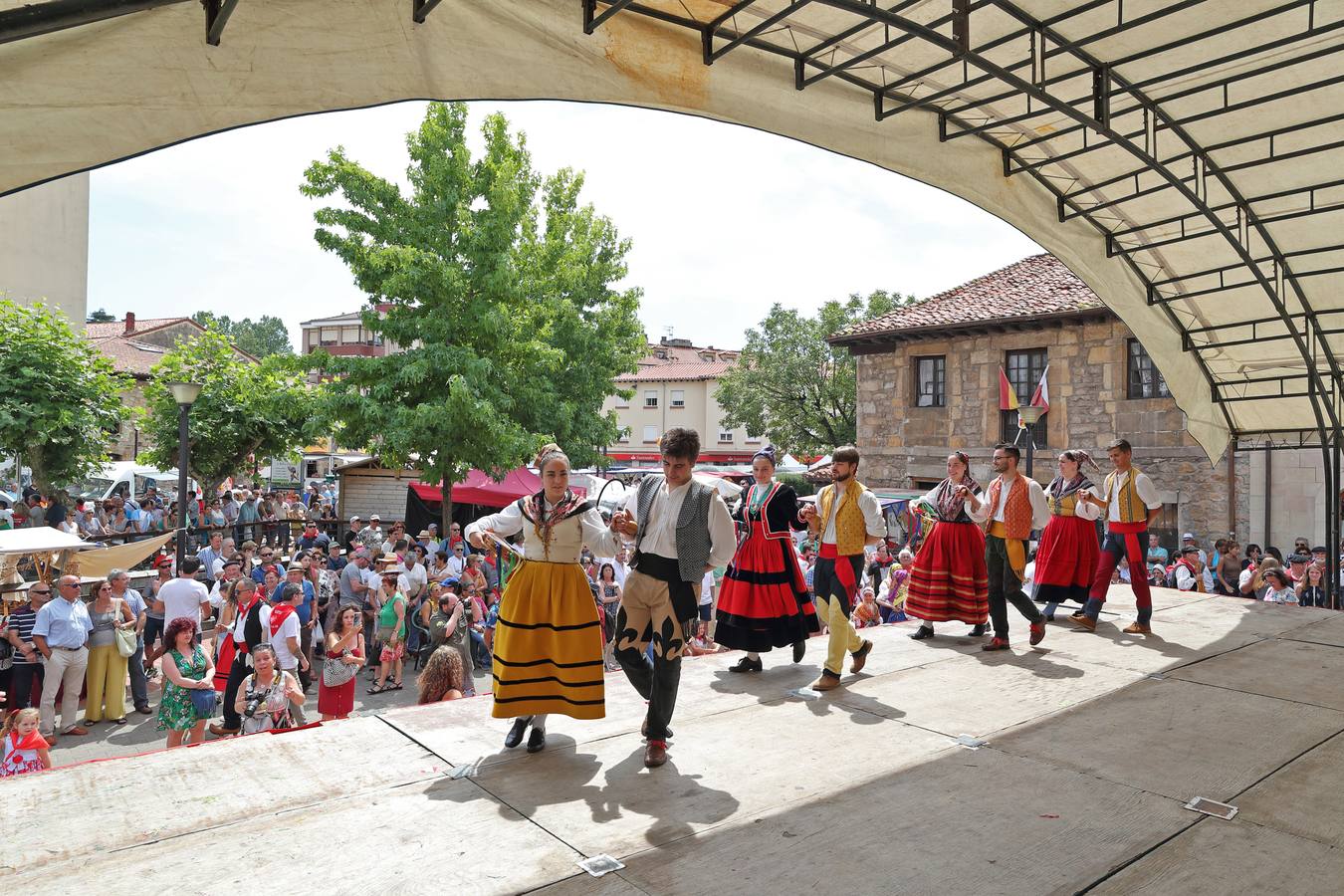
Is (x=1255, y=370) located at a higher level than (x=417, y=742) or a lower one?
higher

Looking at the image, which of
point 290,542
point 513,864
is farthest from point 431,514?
point 513,864

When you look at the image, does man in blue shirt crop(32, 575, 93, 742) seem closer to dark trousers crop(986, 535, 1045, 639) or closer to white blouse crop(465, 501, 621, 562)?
white blouse crop(465, 501, 621, 562)

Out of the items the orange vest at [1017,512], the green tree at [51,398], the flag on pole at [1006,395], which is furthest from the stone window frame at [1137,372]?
the green tree at [51,398]

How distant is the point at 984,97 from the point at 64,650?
1037 cm

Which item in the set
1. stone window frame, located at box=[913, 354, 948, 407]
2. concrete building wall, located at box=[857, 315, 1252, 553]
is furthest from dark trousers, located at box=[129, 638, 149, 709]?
stone window frame, located at box=[913, 354, 948, 407]

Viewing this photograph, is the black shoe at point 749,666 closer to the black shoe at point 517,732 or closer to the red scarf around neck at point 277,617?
the black shoe at point 517,732

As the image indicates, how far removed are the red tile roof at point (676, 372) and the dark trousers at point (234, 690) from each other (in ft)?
154

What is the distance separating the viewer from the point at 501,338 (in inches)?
661

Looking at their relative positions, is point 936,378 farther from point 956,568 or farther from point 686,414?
point 686,414

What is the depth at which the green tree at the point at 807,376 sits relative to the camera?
108ft

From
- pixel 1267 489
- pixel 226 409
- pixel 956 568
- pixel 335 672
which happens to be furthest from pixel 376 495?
pixel 1267 489

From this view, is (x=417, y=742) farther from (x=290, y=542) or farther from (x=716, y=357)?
(x=716, y=357)

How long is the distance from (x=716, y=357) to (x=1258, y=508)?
1783 inches

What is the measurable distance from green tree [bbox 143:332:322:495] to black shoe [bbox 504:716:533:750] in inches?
559
